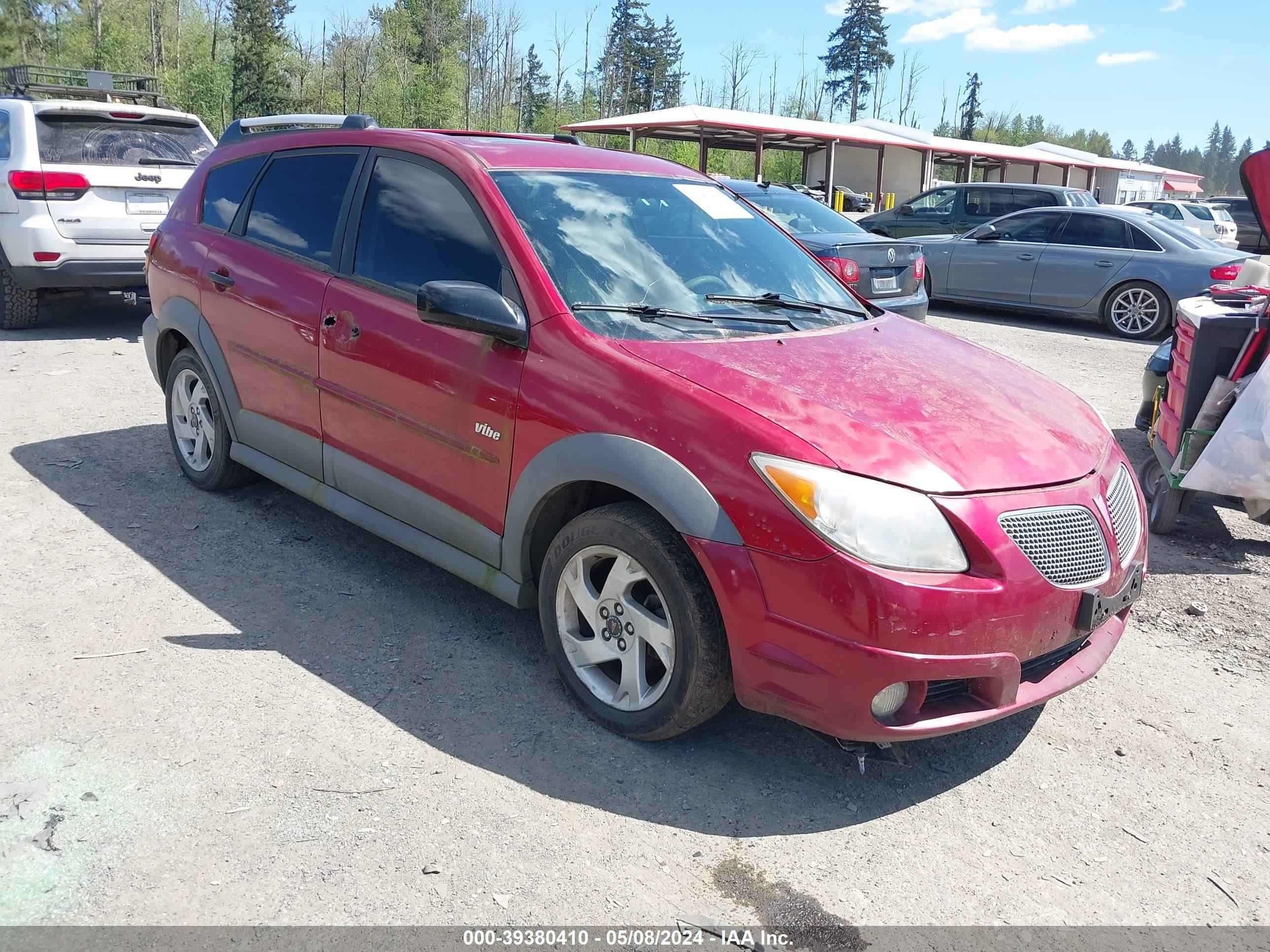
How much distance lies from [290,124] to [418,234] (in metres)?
2.03

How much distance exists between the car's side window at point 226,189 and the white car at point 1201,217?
800 inches

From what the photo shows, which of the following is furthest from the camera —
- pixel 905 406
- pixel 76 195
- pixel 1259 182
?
pixel 76 195

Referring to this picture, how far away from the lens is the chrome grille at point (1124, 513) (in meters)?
3.13

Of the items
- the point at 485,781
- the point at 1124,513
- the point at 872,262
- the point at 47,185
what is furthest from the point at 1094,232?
the point at 485,781

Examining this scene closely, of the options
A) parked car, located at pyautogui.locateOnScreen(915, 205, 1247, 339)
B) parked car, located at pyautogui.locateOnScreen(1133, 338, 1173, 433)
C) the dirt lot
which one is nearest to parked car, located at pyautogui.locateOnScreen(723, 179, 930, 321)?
parked car, located at pyautogui.locateOnScreen(1133, 338, 1173, 433)

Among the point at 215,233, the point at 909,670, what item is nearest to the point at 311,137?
the point at 215,233

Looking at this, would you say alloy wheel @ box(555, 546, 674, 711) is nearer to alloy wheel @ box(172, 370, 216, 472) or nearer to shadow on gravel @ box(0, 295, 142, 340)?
alloy wheel @ box(172, 370, 216, 472)

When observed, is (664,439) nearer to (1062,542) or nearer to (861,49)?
(1062,542)

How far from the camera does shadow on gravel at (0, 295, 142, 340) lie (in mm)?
9352

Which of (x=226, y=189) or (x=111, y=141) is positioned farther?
(x=111, y=141)

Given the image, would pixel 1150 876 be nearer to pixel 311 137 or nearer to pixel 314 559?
pixel 314 559

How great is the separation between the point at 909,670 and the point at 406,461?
6.59 ft

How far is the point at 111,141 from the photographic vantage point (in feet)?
29.7

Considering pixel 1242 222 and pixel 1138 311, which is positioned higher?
pixel 1242 222
